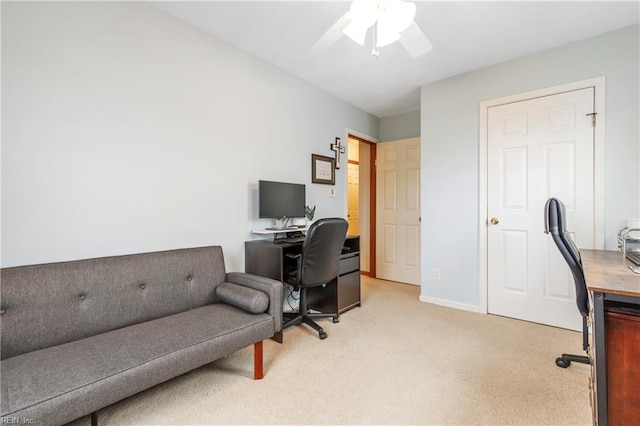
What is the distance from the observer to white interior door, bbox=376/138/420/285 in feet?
13.6

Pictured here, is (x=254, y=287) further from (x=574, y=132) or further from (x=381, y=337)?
(x=574, y=132)

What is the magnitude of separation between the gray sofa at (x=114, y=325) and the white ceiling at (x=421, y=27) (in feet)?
5.79

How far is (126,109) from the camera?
6.41 feet

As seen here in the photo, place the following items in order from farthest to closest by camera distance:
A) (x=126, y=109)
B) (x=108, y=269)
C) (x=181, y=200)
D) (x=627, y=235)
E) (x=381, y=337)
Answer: (x=381, y=337) → (x=181, y=200) → (x=627, y=235) → (x=126, y=109) → (x=108, y=269)

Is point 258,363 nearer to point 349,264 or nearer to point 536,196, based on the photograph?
point 349,264

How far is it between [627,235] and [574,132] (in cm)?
97

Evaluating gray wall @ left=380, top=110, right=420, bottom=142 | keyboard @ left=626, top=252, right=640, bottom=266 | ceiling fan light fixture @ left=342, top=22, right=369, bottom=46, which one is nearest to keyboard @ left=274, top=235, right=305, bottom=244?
ceiling fan light fixture @ left=342, top=22, right=369, bottom=46

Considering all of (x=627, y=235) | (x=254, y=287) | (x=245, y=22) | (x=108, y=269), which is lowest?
(x=254, y=287)

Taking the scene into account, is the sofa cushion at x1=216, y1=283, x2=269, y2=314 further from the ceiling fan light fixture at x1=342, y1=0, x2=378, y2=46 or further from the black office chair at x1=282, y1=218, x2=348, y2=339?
the ceiling fan light fixture at x1=342, y1=0, x2=378, y2=46

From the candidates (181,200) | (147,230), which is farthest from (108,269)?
(181,200)

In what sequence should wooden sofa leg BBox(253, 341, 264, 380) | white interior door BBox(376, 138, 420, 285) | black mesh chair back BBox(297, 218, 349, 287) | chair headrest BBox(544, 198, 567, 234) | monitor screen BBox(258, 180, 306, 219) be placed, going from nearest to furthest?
1. chair headrest BBox(544, 198, 567, 234)
2. wooden sofa leg BBox(253, 341, 264, 380)
3. black mesh chair back BBox(297, 218, 349, 287)
4. monitor screen BBox(258, 180, 306, 219)
5. white interior door BBox(376, 138, 420, 285)

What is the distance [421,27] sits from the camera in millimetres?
2299

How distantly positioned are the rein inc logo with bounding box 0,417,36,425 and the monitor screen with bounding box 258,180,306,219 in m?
1.84

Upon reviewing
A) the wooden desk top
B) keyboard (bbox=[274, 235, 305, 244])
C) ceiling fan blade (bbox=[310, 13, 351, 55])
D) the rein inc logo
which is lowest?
the rein inc logo
